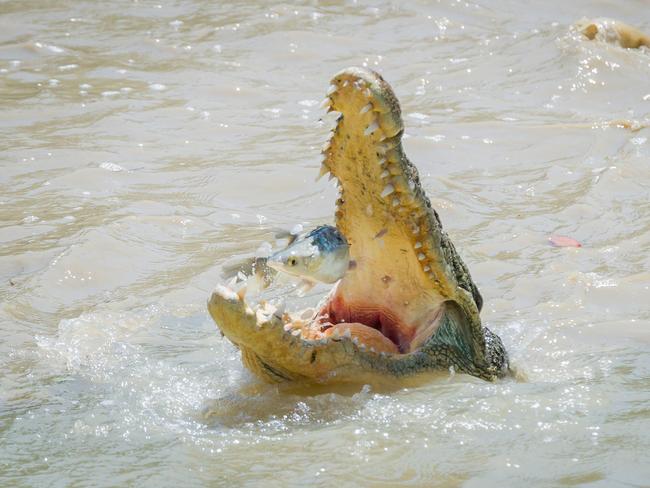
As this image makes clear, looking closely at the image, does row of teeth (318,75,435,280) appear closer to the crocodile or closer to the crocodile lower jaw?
the crocodile

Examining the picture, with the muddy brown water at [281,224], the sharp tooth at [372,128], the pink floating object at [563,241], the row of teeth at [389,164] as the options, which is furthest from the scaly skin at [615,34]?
the sharp tooth at [372,128]

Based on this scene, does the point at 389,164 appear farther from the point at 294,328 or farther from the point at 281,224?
the point at 281,224

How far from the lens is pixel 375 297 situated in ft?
15.3

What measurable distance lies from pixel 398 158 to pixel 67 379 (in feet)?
5.78

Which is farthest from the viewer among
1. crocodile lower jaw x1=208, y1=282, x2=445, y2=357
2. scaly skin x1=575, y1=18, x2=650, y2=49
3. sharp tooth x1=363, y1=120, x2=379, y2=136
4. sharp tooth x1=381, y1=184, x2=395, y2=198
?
scaly skin x1=575, y1=18, x2=650, y2=49

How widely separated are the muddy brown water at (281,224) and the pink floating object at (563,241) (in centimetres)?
7

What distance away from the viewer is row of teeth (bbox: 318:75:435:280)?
3.94 meters

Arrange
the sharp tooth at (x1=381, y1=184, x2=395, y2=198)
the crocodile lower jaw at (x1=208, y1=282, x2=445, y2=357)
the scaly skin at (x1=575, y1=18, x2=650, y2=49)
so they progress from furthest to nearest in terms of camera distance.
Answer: the scaly skin at (x1=575, y1=18, x2=650, y2=49)
the sharp tooth at (x1=381, y1=184, x2=395, y2=198)
the crocodile lower jaw at (x1=208, y1=282, x2=445, y2=357)

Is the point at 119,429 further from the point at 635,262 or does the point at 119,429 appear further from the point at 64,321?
the point at 635,262

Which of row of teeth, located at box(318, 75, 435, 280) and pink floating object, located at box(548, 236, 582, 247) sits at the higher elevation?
row of teeth, located at box(318, 75, 435, 280)

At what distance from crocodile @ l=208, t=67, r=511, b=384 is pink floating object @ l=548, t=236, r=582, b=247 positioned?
206cm

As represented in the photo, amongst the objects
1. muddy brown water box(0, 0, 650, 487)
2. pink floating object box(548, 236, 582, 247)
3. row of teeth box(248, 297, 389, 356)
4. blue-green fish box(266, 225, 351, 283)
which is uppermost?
blue-green fish box(266, 225, 351, 283)

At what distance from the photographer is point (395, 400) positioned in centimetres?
424

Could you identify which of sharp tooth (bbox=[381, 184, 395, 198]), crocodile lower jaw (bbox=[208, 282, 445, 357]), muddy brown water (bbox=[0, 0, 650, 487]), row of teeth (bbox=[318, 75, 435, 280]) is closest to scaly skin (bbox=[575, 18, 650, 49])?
muddy brown water (bbox=[0, 0, 650, 487])
